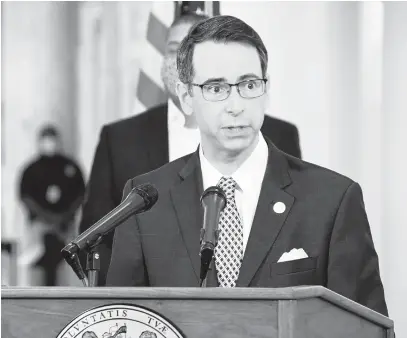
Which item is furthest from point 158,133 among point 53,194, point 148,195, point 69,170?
point 148,195

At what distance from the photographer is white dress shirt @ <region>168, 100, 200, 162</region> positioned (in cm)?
296

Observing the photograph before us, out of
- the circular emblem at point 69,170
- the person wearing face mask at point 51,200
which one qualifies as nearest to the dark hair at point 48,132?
the person wearing face mask at point 51,200

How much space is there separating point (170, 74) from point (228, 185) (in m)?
0.57

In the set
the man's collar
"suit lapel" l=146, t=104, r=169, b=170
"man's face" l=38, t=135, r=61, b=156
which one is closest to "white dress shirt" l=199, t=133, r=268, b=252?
the man's collar

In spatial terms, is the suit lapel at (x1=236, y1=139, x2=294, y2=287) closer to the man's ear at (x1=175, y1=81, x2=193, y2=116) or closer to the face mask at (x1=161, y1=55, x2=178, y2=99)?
the man's ear at (x1=175, y1=81, x2=193, y2=116)

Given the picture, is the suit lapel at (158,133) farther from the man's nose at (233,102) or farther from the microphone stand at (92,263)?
the microphone stand at (92,263)

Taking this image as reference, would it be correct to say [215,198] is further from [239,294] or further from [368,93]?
[368,93]

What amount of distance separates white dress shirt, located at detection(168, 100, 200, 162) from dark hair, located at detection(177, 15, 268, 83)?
19cm

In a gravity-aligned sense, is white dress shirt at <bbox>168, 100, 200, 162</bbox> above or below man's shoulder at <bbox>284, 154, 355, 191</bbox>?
above

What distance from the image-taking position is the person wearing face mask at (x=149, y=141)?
2.99 m

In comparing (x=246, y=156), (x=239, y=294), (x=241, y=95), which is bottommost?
(x=239, y=294)

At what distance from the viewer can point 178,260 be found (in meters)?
2.65

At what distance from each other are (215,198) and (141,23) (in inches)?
46.6

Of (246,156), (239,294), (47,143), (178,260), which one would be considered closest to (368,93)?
(246,156)
